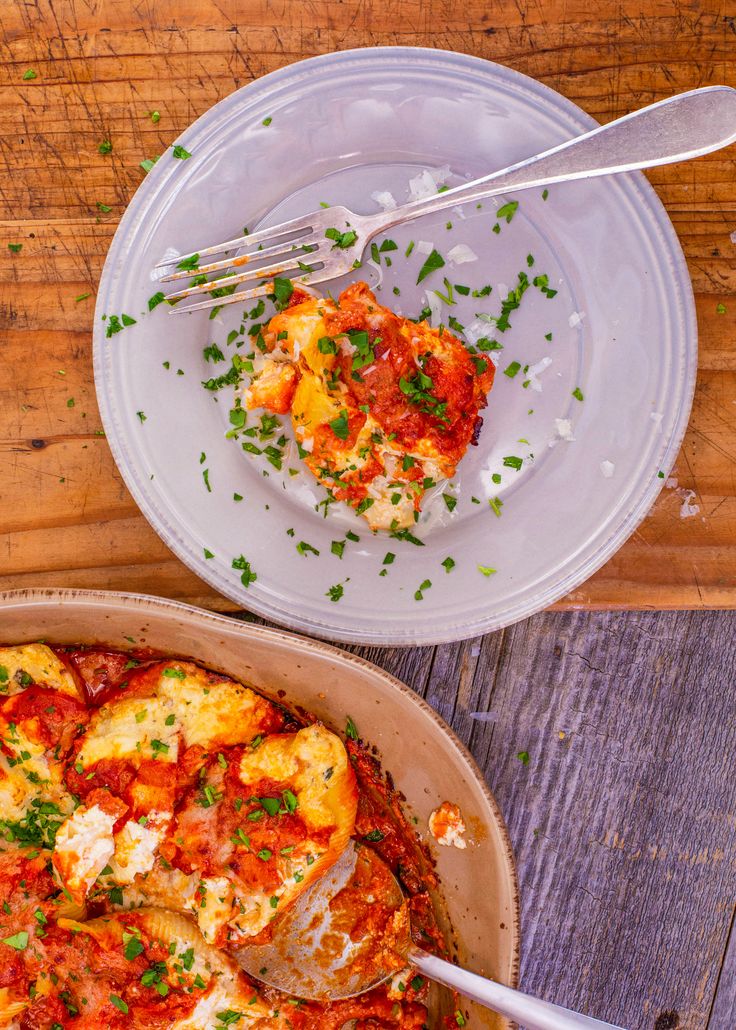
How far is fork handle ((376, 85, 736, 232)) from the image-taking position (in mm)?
2693

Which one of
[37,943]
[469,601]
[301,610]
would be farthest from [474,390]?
[37,943]

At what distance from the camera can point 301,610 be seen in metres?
2.96

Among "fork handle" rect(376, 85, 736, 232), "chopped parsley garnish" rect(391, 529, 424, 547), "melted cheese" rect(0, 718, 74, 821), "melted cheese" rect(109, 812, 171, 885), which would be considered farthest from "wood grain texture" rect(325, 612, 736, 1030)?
"fork handle" rect(376, 85, 736, 232)

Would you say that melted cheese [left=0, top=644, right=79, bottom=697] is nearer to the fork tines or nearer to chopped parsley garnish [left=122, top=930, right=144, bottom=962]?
chopped parsley garnish [left=122, top=930, right=144, bottom=962]

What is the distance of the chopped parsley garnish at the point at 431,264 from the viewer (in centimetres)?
297

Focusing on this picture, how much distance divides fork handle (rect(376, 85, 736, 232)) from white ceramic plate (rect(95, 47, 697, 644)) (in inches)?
5.8

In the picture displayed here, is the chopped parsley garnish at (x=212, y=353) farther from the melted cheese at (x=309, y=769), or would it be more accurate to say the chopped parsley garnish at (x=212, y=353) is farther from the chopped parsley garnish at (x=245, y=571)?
the melted cheese at (x=309, y=769)

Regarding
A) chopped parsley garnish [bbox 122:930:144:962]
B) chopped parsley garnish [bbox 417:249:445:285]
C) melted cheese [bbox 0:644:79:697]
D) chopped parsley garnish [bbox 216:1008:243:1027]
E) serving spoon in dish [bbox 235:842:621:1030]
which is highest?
chopped parsley garnish [bbox 417:249:445:285]

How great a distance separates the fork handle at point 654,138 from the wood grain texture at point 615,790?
1727mm

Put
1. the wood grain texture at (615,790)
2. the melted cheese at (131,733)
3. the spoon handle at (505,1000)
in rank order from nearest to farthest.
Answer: the spoon handle at (505,1000), the melted cheese at (131,733), the wood grain texture at (615,790)

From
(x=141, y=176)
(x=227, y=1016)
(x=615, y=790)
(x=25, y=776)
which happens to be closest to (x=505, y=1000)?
(x=615, y=790)

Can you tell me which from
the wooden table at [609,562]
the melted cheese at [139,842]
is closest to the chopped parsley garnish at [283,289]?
the wooden table at [609,562]

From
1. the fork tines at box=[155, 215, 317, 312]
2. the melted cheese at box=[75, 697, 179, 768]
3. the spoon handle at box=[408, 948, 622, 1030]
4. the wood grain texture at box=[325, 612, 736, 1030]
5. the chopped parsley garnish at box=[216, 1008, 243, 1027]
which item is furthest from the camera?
the wood grain texture at box=[325, 612, 736, 1030]

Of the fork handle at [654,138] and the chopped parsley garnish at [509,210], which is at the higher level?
the fork handle at [654,138]
